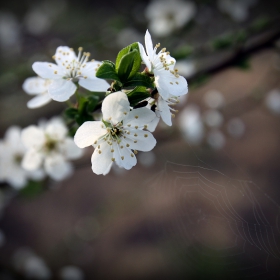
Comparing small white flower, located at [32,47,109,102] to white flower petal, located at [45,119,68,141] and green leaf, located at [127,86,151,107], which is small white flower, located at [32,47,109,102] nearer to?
green leaf, located at [127,86,151,107]

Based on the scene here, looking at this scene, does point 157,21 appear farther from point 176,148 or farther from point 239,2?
point 176,148

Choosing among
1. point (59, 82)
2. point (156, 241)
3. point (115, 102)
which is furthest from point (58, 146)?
point (156, 241)

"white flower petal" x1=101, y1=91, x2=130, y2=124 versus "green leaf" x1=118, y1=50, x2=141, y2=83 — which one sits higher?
Result: "green leaf" x1=118, y1=50, x2=141, y2=83

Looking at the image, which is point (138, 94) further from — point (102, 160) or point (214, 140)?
point (214, 140)

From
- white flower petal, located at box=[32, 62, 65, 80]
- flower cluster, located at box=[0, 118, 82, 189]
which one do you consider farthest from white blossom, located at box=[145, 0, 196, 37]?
white flower petal, located at box=[32, 62, 65, 80]

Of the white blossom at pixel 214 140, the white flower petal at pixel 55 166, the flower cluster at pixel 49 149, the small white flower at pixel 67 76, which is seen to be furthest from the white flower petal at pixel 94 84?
the white blossom at pixel 214 140

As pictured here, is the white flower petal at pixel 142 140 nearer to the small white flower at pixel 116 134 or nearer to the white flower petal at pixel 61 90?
the small white flower at pixel 116 134

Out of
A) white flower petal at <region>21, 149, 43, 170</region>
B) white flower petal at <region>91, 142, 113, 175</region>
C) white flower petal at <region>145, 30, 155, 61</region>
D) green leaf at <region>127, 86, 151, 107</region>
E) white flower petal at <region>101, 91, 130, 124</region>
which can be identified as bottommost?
white flower petal at <region>91, 142, 113, 175</region>

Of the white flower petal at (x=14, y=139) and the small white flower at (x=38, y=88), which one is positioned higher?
the white flower petal at (x=14, y=139)

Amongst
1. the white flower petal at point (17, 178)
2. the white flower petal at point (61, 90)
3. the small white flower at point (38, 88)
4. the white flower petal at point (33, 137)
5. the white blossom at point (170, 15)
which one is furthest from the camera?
the white blossom at point (170, 15)
